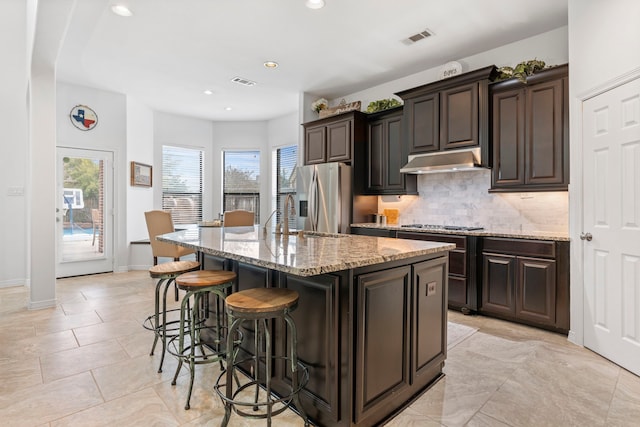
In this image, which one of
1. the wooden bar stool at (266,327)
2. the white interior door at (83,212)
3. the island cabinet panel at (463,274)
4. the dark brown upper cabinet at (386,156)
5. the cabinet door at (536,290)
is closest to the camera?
the wooden bar stool at (266,327)

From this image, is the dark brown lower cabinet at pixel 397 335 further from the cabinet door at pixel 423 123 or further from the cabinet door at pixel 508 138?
the cabinet door at pixel 423 123

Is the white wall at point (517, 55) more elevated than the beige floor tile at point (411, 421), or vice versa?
the white wall at point (517, 55)

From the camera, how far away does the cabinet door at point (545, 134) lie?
325 cm

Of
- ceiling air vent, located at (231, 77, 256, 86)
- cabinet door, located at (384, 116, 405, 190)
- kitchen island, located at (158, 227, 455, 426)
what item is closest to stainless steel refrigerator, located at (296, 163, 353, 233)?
cabinet door, located at (384, 116, 405, 190)

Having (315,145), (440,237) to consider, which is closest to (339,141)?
(315,145)

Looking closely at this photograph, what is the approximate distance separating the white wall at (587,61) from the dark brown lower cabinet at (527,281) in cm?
13

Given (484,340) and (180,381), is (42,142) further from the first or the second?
(484,340)

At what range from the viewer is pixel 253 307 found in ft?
5.43

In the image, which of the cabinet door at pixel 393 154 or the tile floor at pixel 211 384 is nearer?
the tile floor at pixel 211 384

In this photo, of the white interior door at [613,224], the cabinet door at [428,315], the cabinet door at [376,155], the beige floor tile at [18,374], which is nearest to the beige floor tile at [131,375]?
the beige floor tile at [18,374]

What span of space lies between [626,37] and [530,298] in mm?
2235

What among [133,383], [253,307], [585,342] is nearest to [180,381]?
[133,383]

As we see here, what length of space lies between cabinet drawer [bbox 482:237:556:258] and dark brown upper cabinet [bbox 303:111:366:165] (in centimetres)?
218

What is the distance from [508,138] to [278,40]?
8.87ft
